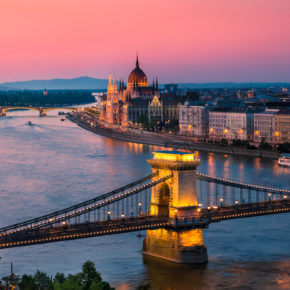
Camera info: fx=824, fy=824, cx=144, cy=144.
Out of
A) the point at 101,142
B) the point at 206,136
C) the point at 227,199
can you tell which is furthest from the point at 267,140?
the point at 227,199

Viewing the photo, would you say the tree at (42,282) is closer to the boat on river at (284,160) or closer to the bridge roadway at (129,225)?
the bridge roadway at (129,225)

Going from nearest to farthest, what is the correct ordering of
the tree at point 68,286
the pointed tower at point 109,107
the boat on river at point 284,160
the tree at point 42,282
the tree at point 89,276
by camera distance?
the tree at point 68,286, the tree at point 42,282, the tree at point 89,276, the boat on river at point 284,160, the pointed tower at point 109,107

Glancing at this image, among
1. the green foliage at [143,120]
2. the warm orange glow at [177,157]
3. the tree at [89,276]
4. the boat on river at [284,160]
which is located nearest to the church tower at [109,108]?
the green foliage at [143,120]

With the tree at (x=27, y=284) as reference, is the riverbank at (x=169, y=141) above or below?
below

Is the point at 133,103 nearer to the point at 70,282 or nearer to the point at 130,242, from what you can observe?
the point at 130,242

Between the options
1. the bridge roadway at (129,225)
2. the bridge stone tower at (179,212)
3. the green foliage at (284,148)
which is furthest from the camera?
the green foliage at (284,148)

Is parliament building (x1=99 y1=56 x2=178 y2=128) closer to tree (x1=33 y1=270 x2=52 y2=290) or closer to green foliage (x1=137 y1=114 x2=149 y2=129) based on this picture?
green foliage (x1=137 y1=114 x2=149 y2=129)

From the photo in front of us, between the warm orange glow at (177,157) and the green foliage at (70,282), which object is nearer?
the green foliage at (70,282)

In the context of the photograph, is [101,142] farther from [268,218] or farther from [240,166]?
[268,218]
